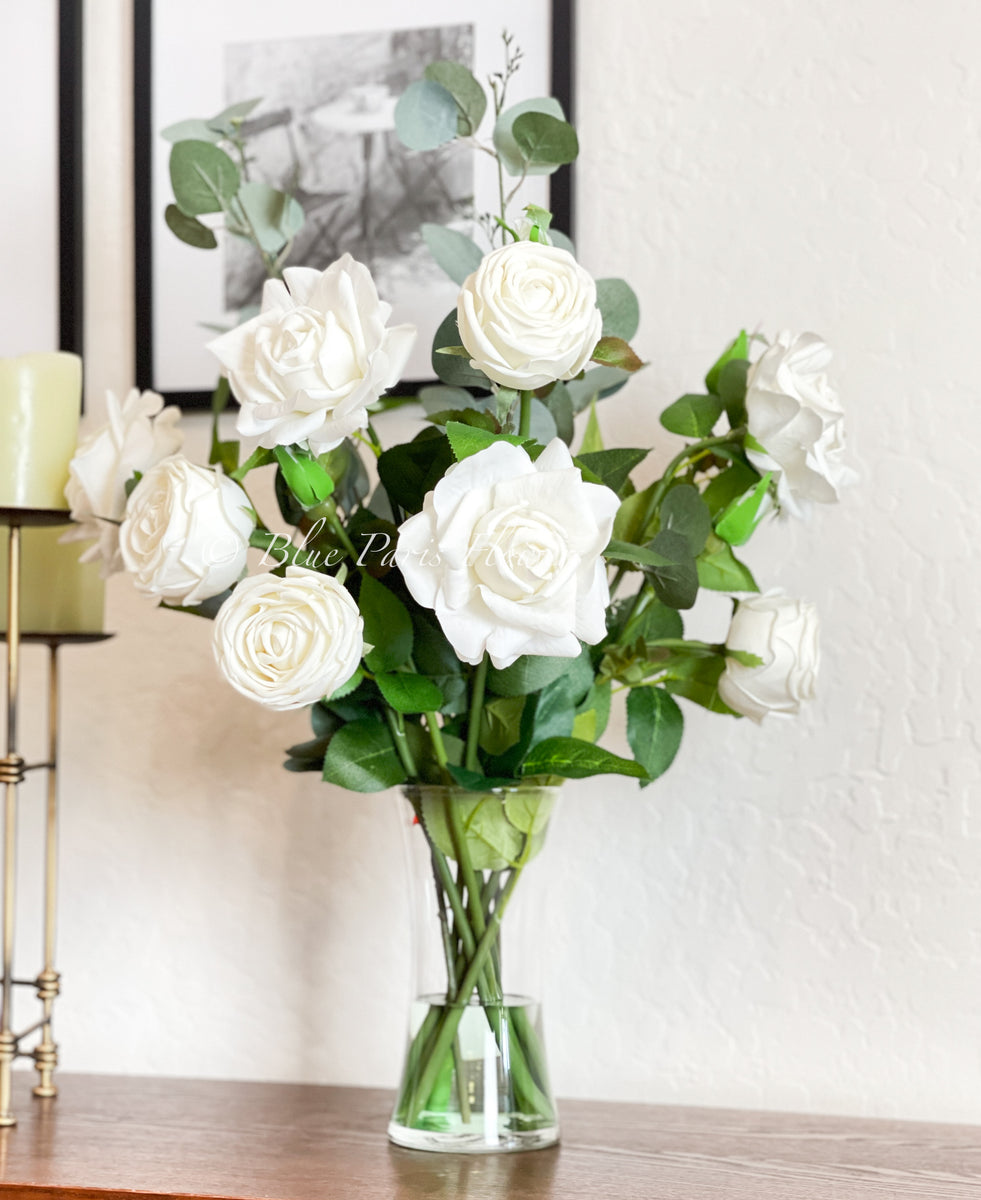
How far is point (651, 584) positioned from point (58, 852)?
0.63 metres

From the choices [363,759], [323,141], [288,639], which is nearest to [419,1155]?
[363,759]

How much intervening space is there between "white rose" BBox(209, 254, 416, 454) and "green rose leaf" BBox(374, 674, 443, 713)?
150 mm

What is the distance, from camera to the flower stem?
2.51 feet

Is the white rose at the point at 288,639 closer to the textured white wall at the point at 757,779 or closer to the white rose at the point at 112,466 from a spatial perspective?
the white rose at the point at 112,466

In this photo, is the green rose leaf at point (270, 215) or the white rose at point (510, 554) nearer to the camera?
the white rose at point (510, 554)

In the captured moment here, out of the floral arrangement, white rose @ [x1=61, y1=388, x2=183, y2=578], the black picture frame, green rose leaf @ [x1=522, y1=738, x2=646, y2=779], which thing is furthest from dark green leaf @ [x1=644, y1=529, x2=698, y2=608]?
the black picture frame

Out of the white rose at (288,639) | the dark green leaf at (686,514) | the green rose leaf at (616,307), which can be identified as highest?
the green rose leaf at (616,307)

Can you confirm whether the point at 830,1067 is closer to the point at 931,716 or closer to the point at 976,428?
the point at 931,716

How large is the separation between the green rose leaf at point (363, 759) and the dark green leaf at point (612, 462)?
0.21 meters

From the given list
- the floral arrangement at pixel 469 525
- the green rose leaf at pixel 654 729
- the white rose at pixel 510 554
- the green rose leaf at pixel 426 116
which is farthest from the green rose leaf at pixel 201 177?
the green rose leaf at pixel 654 729

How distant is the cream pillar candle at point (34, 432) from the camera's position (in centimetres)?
86

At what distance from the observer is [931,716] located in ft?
3.09

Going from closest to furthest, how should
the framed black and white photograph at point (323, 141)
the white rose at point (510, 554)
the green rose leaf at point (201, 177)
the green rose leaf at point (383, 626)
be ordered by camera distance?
the white rose at point (510, 554) → the green rose leaf at point (383, 626) → the green rose leaf at point (201, 177) → the framed black and white photograph at point (323, 141)

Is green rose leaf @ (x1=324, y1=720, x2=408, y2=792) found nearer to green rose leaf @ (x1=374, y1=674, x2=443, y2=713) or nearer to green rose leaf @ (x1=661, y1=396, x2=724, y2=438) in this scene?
green rose leaf @ (x1=374, y1=674, x2=443, y2=713)
